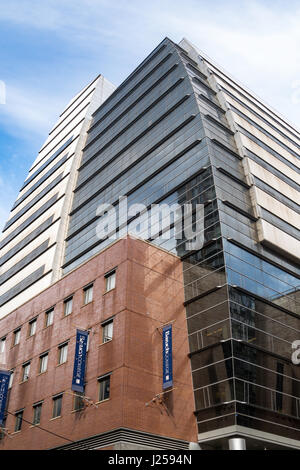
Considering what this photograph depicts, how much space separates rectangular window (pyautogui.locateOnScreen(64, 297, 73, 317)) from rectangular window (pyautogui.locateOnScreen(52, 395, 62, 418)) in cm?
697

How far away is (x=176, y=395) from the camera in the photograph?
3120 centimetres

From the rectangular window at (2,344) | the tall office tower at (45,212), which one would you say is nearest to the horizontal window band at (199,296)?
the rectangular window at (2,344)

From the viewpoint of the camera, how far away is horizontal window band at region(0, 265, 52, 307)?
186ft

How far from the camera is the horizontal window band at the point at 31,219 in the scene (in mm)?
66269

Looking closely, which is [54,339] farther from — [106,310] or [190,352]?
[190,352]

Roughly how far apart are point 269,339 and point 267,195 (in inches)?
628

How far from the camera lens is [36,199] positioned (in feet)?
241

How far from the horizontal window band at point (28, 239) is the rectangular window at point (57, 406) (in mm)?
31121

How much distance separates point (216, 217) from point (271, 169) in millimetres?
15207

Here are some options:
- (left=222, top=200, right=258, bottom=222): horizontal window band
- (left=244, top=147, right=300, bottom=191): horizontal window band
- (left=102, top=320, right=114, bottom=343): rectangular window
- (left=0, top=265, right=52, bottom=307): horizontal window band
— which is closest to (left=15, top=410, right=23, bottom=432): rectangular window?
(left=102, top=320, right=114, bottom=343): rectangular window

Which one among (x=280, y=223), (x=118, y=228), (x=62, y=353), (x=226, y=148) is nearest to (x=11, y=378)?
(x=62, y=353)

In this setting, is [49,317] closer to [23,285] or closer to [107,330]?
[107,330]

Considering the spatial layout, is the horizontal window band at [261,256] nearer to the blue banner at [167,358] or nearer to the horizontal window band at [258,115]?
the blue banner at [167,358]

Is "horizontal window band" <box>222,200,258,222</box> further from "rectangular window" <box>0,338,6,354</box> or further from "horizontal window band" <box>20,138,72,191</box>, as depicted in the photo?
"horizontal window band" <box>20,138,72,191</box>
